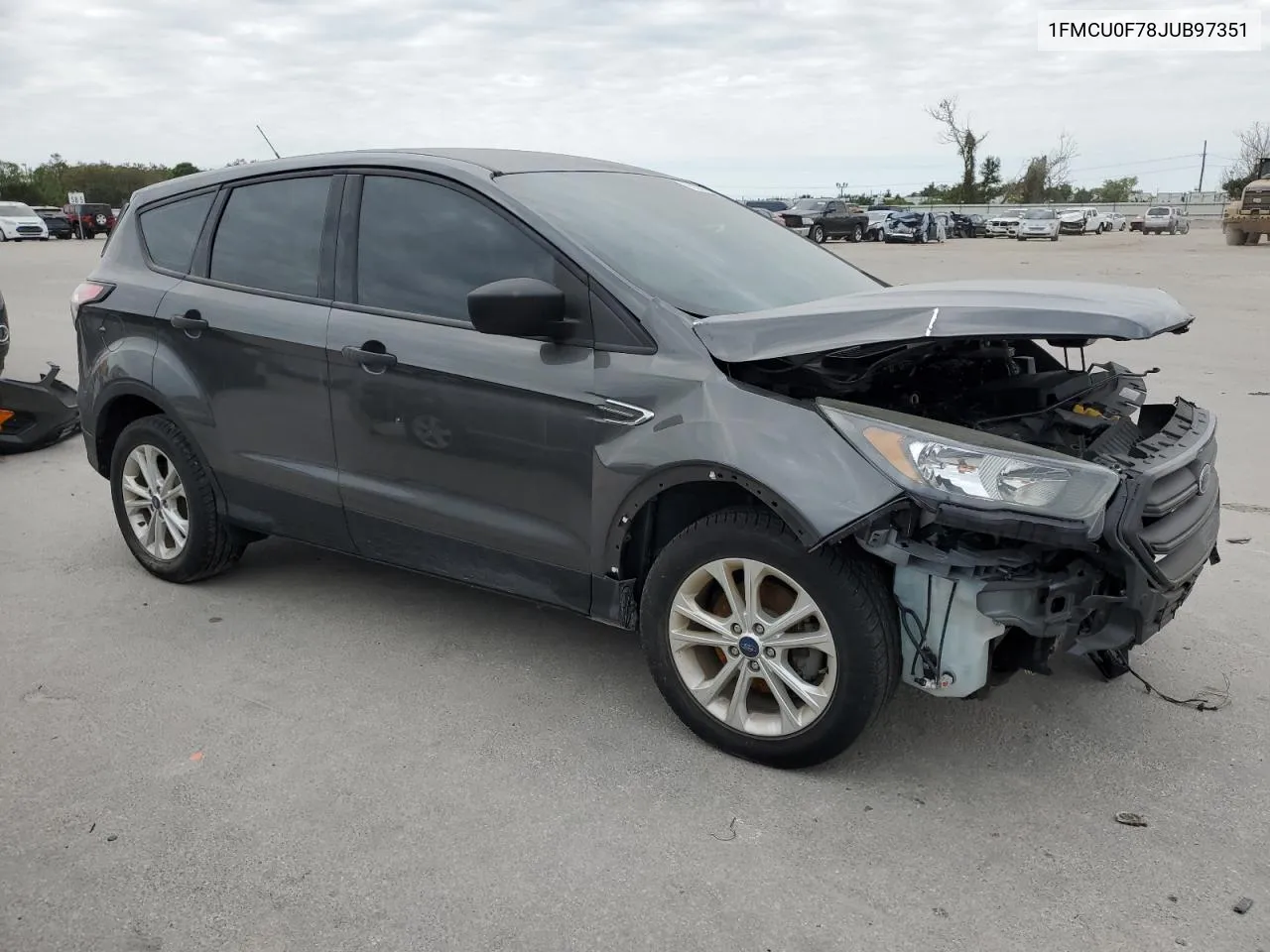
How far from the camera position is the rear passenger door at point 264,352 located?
3957 mm

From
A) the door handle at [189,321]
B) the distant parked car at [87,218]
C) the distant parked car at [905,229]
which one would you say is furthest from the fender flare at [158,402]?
the distant parked car at [87,218]

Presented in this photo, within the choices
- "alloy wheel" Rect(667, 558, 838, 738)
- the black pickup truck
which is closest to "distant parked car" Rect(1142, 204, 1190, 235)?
the black pickup truck

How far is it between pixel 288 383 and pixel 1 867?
186 cm

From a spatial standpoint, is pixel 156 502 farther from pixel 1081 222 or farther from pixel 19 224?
pixel 1081 222

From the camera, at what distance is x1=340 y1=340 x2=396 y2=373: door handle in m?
3.67

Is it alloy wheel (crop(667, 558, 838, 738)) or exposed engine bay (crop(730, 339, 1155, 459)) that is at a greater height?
exposed engine bay (crop(730, 339, 1155, 459))

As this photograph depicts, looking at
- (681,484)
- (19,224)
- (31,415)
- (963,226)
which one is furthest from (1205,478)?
(963,226)

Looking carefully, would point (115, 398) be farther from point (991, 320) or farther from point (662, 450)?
point (991, 320)

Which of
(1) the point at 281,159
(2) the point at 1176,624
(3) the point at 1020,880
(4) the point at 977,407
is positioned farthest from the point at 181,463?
(2) the point at 1176,624

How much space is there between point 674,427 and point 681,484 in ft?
0.59

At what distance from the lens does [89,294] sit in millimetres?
4727

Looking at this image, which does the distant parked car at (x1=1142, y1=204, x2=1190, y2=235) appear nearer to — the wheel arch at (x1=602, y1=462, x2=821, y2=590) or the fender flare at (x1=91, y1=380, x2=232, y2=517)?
the fender flare at (x1=91, y1=380, x2=232, y2=517)

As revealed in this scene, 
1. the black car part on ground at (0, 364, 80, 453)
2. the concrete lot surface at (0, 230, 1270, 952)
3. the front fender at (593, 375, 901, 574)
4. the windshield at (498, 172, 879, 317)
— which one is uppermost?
the windshield at (498, 172, 879, 317)

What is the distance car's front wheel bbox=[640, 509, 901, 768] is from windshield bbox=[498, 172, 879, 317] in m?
0.77
